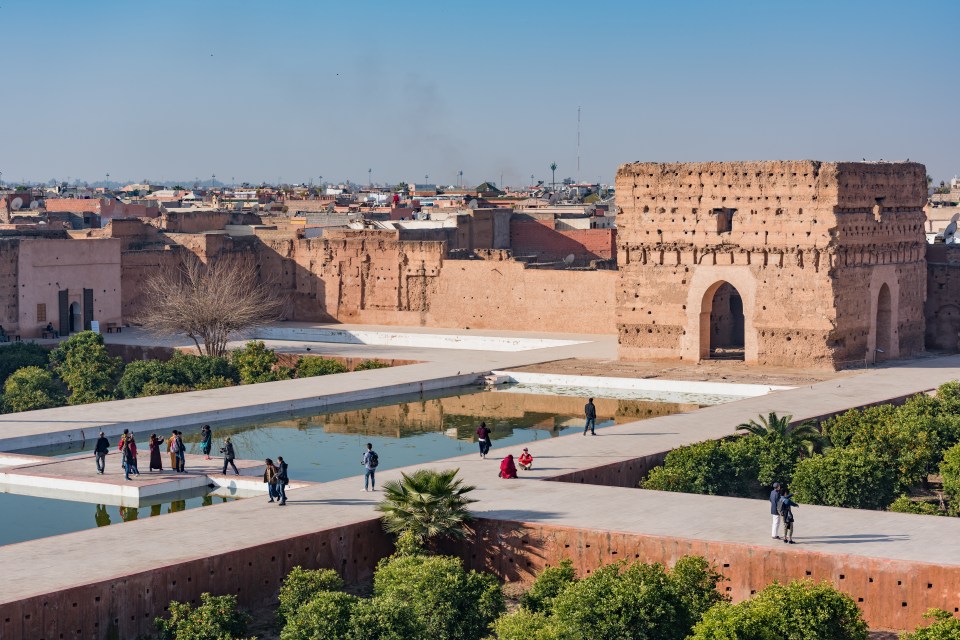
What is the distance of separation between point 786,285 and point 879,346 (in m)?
2.70

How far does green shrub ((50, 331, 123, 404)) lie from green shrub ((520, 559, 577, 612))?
13.7 m

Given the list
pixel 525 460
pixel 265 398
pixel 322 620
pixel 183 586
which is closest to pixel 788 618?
pixel 322 620

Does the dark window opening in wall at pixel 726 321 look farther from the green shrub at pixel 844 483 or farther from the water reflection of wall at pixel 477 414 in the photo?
the green shrub at pixel 844 483

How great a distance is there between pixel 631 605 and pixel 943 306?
1964 cm

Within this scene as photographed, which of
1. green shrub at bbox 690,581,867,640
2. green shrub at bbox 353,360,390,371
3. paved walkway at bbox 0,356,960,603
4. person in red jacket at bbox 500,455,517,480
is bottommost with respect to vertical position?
green shrub at bbox 690,581,867,640

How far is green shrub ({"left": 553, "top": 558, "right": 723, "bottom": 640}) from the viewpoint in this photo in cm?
1159

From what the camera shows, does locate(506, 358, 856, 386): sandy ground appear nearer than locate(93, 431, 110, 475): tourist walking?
No

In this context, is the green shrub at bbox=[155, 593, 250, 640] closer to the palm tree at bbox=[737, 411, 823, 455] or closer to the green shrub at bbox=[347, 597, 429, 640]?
the green shrub at bbox=[347, 597, 429, 640]

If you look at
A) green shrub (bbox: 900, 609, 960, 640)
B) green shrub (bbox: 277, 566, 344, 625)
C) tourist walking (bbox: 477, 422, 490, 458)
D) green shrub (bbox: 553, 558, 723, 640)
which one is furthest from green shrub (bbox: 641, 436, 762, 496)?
green shrub (bbox: 900, 609, 960, 640)

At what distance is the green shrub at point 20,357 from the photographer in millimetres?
27484

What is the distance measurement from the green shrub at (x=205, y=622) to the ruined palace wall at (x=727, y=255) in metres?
15.9

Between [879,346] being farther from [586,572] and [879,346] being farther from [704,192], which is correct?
[586,572]

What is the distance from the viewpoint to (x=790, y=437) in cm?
1864

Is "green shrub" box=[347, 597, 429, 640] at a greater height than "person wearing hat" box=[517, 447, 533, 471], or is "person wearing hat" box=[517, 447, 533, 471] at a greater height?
"person wearing hat" box=[517, 447, 533, 471]
